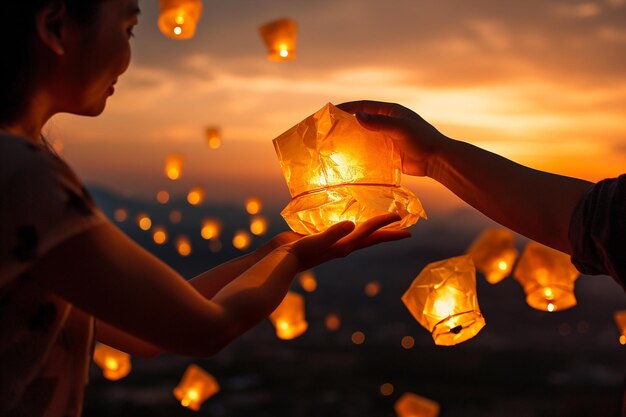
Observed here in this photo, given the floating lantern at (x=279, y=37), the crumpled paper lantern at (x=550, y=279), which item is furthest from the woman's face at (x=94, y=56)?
the floating lantern at (x=279, y=37)

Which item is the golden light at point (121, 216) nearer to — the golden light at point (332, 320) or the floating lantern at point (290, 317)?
the golden light at point (332, 320)

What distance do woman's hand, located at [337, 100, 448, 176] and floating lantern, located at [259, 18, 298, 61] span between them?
2282mm

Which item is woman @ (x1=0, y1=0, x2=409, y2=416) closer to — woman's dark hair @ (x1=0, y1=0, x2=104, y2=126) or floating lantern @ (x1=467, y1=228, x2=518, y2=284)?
woman's dark hair @ (x1=0, y1=0, x2=104, y2=126)

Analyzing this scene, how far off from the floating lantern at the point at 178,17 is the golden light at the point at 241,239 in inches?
242

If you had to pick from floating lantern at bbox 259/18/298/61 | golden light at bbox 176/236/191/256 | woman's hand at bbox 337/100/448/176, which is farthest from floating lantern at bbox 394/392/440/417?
golden light at bbox 176/236/191/256

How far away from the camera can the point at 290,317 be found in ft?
16.0

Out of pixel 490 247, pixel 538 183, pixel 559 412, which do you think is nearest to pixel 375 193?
pixel 538 183

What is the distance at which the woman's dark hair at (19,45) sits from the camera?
3.35 ft

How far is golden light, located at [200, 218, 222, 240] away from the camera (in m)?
8.96

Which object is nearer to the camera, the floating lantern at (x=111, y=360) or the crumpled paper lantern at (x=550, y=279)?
the crumpled paper lantern at (x=550, y=279)

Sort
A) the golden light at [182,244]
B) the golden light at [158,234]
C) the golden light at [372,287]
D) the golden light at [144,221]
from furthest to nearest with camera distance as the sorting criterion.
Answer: the golden light at [372,287], the golden light at [144,221], the golden light at [158,234], the golden light at [182,244]

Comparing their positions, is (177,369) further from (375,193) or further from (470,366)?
(375,193)

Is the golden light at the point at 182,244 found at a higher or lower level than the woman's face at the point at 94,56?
lower

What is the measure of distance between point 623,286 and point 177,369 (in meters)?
9.98
